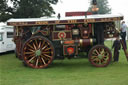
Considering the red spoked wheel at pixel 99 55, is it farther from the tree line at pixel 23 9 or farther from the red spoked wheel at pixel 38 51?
the tree line at pixel 23 9

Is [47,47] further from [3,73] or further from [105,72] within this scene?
[105,72]

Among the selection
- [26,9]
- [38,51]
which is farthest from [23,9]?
[38,51]

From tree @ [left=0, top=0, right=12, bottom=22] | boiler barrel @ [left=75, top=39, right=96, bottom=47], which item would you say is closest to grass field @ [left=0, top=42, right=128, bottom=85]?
boiler barrel @ [left=75, top=39, right=96, bottom=47]

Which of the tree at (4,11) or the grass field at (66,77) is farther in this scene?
the tree at (4,11)

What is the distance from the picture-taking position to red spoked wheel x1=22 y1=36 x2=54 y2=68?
8664 mm

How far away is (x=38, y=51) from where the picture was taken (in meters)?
8.69

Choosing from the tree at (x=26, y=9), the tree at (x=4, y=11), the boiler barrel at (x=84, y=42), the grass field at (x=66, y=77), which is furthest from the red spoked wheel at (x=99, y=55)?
the tree at (x=4, y=11)

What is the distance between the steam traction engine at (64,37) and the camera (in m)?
8.52

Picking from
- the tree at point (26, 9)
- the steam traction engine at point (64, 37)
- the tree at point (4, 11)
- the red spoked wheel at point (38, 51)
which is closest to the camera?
the steam traction engine at point (64, 37)

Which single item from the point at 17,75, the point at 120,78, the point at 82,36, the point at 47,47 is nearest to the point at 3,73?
the point at 17,75

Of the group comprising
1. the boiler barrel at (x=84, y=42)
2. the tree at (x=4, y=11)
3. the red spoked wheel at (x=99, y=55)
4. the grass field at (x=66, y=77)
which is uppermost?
the tree at (x=4, y=11)

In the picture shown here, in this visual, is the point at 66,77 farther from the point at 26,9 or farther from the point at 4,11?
the point at 4,11

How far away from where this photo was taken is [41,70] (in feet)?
27.3

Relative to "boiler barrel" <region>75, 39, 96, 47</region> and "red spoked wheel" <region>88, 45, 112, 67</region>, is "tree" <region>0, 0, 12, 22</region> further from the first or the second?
"red spoked wheel" <region>88, 45, 112, 67</region>
